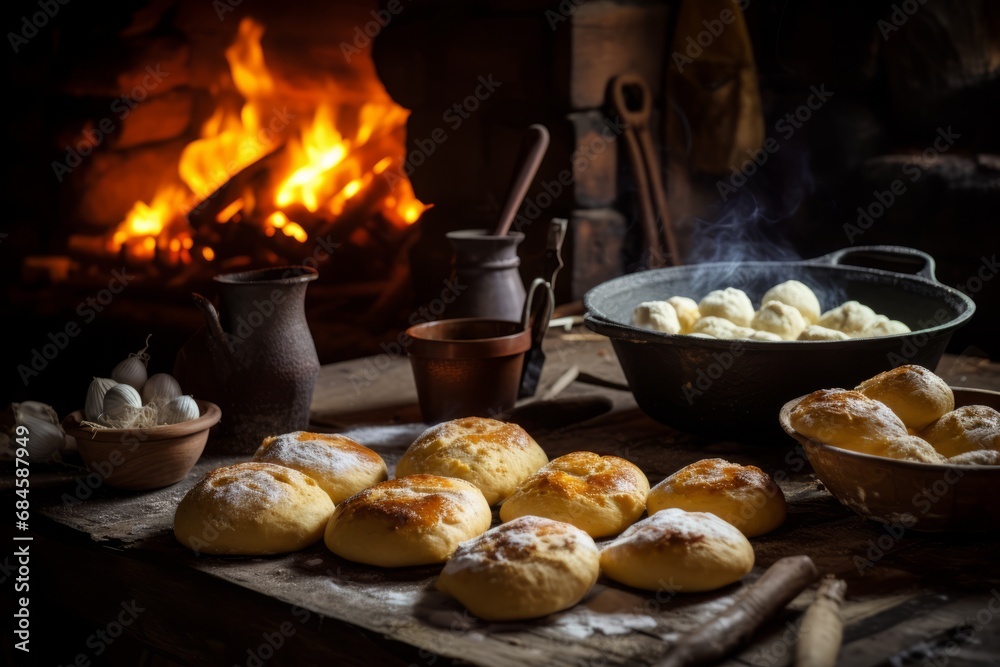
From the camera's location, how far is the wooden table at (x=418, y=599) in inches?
58.7

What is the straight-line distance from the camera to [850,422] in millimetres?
1821

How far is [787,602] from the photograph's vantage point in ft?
5.04

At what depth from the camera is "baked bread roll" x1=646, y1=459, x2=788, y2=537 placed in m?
1.84

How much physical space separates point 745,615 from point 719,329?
44.0 inches

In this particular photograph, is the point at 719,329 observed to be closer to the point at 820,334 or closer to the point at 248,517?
the point at 820,334

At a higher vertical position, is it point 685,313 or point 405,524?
point 685,313

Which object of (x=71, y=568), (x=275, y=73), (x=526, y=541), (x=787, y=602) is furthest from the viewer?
(x=275, y=73)

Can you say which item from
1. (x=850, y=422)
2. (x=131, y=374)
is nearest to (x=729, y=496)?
(x=850, y=422)

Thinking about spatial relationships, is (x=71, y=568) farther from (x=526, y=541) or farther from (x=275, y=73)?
(x=275, y=73)

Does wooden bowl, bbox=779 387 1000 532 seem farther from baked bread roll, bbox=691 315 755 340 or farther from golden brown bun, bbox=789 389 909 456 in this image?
baked bread roll, bbox=691 315 755 340

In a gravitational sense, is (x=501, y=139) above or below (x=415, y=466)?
above

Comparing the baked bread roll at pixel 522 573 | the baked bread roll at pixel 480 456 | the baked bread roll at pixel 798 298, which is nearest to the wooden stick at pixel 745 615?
the baked bread roll at pixel 522 573

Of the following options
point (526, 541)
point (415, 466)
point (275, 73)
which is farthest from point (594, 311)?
point (275, 73)

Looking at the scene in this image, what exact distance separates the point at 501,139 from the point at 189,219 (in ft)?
5.48
